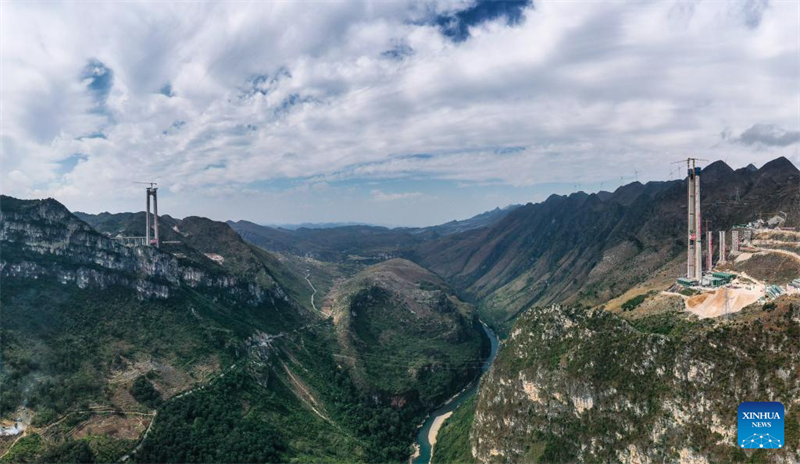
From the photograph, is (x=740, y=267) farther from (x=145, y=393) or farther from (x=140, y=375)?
(x=140, y=375)

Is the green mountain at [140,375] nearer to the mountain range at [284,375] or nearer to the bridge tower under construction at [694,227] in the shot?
the mountain range at [284,375]

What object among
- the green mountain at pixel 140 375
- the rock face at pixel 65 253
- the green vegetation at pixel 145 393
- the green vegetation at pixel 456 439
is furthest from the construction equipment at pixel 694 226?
the rock face at pixel 65 253

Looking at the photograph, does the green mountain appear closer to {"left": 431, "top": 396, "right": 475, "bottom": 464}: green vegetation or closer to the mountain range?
the mountain range

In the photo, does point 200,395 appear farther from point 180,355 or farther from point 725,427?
point 725,427

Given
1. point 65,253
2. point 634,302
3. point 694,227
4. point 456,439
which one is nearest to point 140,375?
point 65,253

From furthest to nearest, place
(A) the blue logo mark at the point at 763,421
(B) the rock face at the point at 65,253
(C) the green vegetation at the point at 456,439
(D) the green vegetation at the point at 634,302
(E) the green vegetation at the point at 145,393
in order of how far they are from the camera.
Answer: (B) the rock face at the point at 65,253, (C) the green vegetation at the point at 456,439, (D) the green vegetation at the point at 634,302, (E) the green vegetation at the point at 145,393, (A) the blue logo mark at the point at 763,421

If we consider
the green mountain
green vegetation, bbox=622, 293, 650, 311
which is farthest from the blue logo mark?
the green mountain

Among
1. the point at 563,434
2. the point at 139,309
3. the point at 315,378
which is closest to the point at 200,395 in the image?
the point at 139,309
